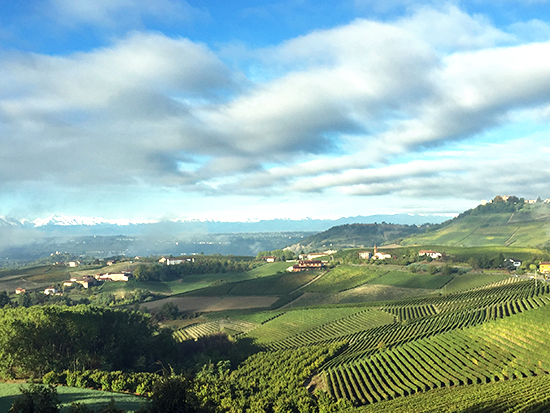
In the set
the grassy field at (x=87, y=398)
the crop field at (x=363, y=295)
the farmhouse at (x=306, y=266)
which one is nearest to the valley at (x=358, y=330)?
the crop field at (x=363, y=295)

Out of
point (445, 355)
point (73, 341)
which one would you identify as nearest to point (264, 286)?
point (73, 341)

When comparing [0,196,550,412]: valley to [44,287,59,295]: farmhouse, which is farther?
[44,287,59,295]: farmhouse

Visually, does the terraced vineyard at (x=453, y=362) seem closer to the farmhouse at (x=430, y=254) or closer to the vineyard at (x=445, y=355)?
the vineyard at (x=445, y=355)

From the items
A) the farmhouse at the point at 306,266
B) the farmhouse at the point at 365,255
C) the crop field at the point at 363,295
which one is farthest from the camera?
the farmhouse at the point at 365,255

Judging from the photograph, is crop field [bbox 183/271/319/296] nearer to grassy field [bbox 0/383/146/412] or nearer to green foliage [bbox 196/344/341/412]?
green foliage [bbox 196/344/341/412]

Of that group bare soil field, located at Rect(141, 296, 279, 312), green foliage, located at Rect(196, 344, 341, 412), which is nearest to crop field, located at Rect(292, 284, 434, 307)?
bare soil field, located at Rect(141, 296, 279, 312)

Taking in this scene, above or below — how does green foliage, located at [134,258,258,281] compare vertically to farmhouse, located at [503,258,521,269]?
below
